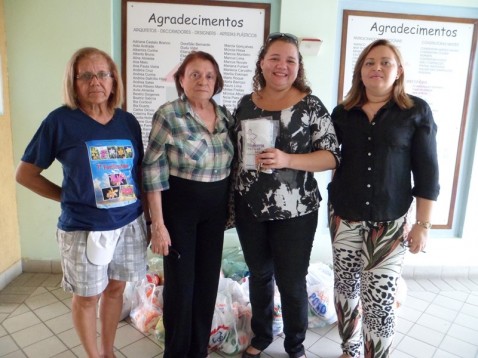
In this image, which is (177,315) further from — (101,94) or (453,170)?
(453,170)

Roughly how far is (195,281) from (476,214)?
2.42 meters

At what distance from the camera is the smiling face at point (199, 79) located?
1.41 meters

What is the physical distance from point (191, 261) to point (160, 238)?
0.63 feet

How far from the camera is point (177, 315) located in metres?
1.56

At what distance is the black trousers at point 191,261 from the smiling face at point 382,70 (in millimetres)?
738

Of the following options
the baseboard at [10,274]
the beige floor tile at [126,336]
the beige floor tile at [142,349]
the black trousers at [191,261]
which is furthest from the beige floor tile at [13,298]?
the black trousers at [191,261]

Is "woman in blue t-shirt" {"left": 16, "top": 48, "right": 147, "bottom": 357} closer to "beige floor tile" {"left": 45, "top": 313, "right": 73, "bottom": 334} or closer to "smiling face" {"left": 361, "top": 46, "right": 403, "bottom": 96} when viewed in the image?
"beige floor tile" {"left": 45, "top": 313, "right": 73, "bottom": 334}

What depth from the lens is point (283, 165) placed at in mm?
1382

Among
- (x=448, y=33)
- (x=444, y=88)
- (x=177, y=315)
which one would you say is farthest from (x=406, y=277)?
(x=177, y=315)

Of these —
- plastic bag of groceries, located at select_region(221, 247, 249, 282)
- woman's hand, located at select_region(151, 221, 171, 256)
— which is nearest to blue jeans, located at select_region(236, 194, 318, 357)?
woman's hand, located at select_region(151, 221, 171, 256)

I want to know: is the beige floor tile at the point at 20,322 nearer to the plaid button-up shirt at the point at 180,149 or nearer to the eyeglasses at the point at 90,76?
the plaid button-up shirt at the point at 180,149

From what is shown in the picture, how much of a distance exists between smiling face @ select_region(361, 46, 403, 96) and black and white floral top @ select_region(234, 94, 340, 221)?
224mm

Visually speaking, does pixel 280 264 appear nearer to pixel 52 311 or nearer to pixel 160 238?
pixel 160 238

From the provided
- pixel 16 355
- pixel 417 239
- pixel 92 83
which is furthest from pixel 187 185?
pixel 16 355
